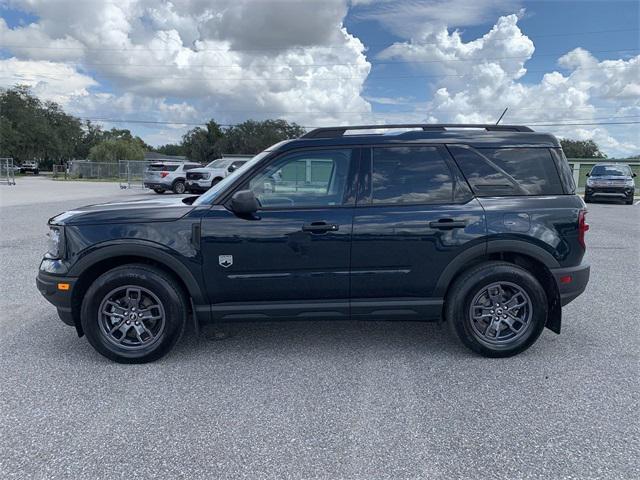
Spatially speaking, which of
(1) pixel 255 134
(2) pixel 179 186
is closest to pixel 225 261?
(2) pixel 179 186

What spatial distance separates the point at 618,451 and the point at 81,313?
3.80 m

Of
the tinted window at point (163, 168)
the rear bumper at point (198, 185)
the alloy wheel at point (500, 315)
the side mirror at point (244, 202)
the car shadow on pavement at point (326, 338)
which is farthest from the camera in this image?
the tinted window at point (163, 168)

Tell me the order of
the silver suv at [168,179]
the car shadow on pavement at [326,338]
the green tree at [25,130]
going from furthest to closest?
the green tree at [25,130]
the silver suv at [168,179]
the car shadow on pavement at [326,338]

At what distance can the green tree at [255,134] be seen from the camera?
275 feet

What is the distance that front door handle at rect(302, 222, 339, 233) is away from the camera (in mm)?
3512

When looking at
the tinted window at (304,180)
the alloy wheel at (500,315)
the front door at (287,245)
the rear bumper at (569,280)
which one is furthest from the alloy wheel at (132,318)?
the rear bumper at (569,280)

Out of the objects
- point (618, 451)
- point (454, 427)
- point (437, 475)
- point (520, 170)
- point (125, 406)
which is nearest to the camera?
point (437, 475)

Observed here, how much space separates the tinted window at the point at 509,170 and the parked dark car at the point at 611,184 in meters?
18.8

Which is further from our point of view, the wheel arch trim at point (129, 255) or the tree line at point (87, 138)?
the tree line at point (87, 138)

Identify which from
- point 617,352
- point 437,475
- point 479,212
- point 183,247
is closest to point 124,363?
point 183,247

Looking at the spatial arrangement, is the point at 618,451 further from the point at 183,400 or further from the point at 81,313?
the point at 81,313

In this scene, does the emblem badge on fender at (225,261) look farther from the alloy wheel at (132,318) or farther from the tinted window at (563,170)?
the tinted window at (563,170)

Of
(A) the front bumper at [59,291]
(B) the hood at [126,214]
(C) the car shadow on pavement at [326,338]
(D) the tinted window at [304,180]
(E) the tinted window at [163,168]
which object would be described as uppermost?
(E) the tinted window at [163,168]

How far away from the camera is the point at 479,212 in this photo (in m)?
3.63
